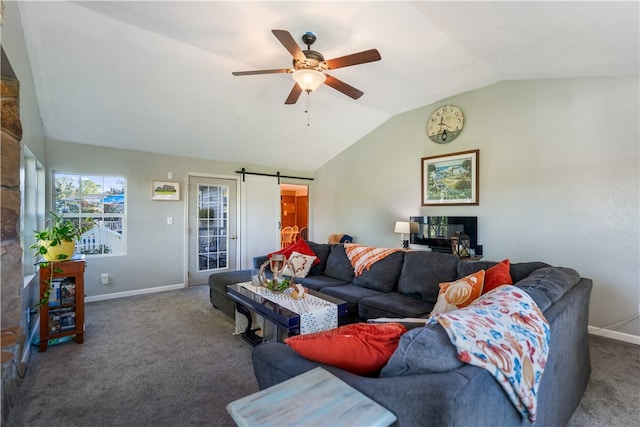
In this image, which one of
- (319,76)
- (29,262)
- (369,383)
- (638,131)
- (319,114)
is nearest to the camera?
(369,383)

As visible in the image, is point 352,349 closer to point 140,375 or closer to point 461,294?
point 461,294

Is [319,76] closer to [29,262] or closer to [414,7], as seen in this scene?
[414,7]

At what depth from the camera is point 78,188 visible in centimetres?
430

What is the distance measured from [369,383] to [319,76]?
2373 millimetres

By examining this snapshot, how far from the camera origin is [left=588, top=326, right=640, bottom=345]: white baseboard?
3.06m

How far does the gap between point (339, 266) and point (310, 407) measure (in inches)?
118

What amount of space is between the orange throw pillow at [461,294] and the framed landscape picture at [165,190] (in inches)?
169

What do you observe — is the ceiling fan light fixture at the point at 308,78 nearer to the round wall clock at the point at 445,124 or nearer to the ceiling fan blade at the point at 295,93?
the ceiling fan blade at the point at 295,93

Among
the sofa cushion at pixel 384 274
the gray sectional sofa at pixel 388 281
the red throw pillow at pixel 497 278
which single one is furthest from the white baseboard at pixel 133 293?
the red throw pillow at pixel 497 278

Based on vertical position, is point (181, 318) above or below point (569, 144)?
Answer: below

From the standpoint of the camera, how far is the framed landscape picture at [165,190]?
4.81 meters

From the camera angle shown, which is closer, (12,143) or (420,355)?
(420,355)

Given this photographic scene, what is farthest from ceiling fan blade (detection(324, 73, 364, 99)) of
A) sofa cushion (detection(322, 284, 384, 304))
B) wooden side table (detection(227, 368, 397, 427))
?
wooden side table (detection(227, 368, 397, 427))

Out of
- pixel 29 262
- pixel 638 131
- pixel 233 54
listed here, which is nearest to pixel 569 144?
pixel 638 131
